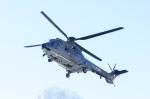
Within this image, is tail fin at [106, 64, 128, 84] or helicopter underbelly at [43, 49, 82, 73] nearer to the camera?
helicopter underbelly at [43, 49, 82, 73]

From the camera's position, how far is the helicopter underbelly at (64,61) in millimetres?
80625

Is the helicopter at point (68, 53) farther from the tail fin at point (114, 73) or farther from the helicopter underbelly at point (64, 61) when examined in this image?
the tail fin at point (114, 73)

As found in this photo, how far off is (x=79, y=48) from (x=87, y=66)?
4791 millimetres

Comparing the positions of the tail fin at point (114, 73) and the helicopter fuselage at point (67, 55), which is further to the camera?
the tail fin at point (114, 73)

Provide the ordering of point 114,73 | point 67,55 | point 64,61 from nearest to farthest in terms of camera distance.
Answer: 1. point 64,61
2. point 67,55
3. point 114,73

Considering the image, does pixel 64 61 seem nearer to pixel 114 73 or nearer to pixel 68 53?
pixel 68 53

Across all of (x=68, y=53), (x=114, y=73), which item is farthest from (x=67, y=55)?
(x=114, y=73)

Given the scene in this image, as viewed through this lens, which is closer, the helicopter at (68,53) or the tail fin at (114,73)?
the helicopter at (68,53)

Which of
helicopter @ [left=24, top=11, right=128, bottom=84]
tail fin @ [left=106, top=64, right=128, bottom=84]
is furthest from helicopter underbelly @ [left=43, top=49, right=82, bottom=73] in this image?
tail fin @ [left=106, top=64, right=128, bottom=84]

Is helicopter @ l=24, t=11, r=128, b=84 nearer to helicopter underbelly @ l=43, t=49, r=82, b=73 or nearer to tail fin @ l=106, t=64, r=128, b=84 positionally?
helicopter underbelly @ l=43, t=49, r=82, b=73

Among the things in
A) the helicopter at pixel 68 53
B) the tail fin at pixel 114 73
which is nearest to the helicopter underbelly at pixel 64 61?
the helicopter at pixel 68 53

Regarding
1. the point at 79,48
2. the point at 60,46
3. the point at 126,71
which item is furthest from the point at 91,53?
the point at 126,71

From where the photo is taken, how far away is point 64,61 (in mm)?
82688

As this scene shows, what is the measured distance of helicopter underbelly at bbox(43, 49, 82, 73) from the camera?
265 ft
